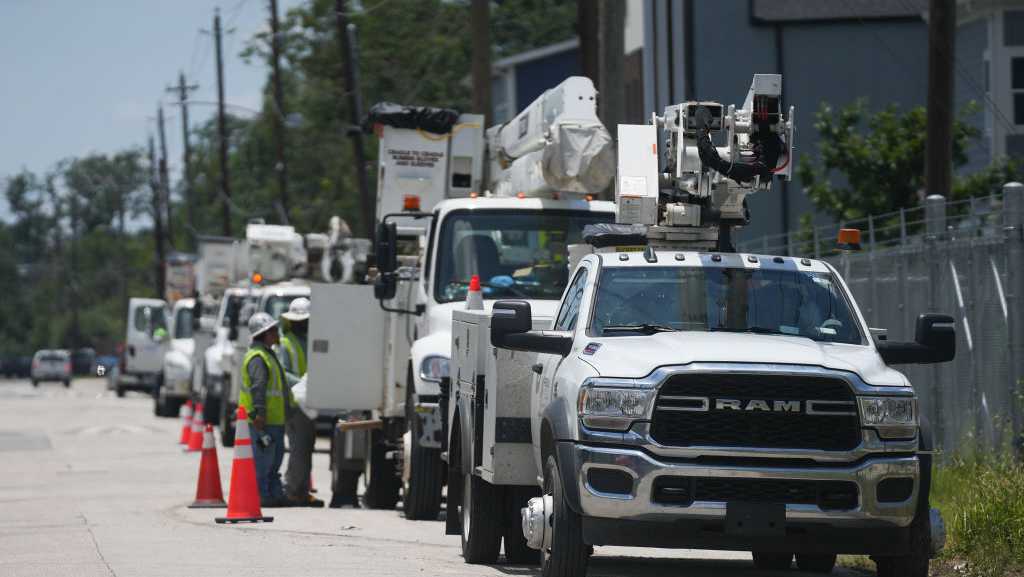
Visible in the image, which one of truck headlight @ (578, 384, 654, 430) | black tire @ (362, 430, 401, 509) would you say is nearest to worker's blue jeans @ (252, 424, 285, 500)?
black tire @ (362, 430, 401, 509)

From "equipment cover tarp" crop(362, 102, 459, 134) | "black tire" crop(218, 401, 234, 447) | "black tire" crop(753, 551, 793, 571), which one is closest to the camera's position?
"black tire" crop(753, 551, 793, 571)

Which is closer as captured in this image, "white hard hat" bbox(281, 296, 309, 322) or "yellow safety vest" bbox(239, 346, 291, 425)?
"yellow safety vest" bbox(239, 346, 291, 425)

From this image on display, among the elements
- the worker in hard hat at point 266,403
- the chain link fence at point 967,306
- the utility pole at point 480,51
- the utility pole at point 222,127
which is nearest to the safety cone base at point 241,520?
the worker in hard hat at point 266,403

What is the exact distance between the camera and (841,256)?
19.3 m

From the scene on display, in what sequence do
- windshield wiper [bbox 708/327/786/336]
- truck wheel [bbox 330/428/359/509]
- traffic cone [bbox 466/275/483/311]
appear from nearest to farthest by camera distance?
1. windshield wiper [bbox 708/327/786/336]
2. traffic cone [bbox 466/275/483/311]
3. truck wheel [bbox 330/428/359/509]

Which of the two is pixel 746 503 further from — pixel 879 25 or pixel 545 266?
pixel 879 25

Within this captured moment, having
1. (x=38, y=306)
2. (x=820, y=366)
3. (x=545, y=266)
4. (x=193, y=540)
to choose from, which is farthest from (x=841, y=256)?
(x=38, y=306)

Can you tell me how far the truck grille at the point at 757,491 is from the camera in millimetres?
8867

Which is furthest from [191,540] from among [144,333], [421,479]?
[144,333]

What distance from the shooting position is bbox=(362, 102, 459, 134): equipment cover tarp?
60.3 ft

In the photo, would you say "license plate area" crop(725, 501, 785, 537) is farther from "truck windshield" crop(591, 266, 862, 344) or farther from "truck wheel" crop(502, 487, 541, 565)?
"truck wheel" crop(502, 487, 541, 565)

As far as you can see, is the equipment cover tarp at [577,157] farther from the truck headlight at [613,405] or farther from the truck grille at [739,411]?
the truck grille at [739,411]

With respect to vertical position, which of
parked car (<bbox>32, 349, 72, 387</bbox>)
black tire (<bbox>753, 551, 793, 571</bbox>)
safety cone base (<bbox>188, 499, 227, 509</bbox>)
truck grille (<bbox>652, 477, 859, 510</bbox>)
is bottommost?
parked car (<bbox>32, 349, 72, 387</bbox>)

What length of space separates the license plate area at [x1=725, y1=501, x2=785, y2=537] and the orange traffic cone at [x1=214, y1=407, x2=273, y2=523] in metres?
6.54
